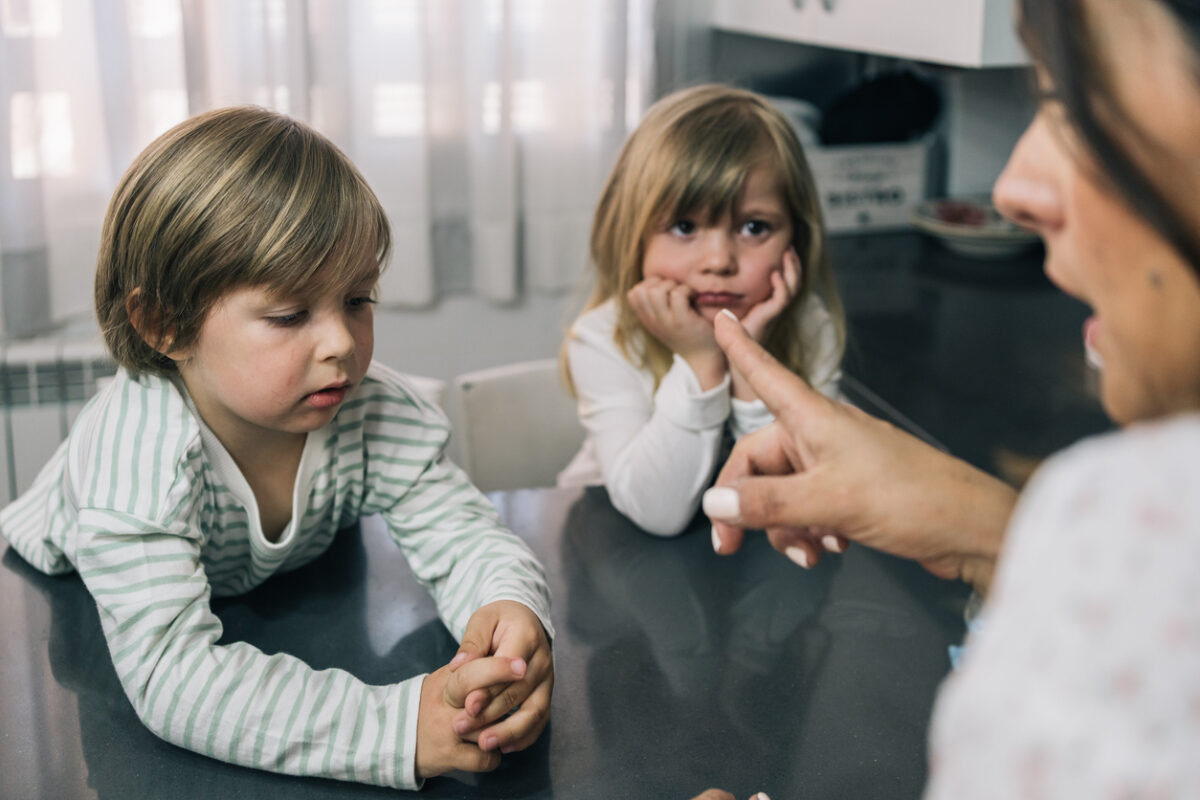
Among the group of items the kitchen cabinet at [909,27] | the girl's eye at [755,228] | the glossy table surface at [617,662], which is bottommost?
the glossy table surface at [617,662]

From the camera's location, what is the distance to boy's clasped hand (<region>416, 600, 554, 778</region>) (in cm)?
82

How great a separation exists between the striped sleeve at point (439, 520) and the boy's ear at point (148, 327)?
8.9 inches

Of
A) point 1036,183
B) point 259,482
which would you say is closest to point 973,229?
point 259,482

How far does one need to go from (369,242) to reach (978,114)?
1838 millimetres

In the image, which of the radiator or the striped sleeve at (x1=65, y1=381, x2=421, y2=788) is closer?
the striped sleeve at (x1=65, y1=381, x2=421, y2=788)

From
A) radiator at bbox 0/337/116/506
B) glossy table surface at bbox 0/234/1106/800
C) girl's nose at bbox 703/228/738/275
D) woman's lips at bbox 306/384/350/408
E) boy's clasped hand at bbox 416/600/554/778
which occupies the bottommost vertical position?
radiator at bbox 0/337/116/506

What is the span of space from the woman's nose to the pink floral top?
19cm

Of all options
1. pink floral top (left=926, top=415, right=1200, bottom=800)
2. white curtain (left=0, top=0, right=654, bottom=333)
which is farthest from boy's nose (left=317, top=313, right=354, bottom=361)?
white curtain (left=0, top=0, right=654, bottom=333)

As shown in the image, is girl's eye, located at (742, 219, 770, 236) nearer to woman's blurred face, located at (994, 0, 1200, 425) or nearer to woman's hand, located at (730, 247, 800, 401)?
woman's hand, located at (730, 247, 800, 401)

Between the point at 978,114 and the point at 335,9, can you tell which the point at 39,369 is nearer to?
the point at 335,9

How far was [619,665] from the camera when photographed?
96 cm

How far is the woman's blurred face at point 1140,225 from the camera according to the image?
0.43 meters

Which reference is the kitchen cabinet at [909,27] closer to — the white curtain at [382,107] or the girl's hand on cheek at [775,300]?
the girl's hand on cheek at [775,300]

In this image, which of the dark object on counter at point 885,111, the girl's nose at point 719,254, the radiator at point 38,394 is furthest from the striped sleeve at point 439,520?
the dark object on counter at point 885,111
